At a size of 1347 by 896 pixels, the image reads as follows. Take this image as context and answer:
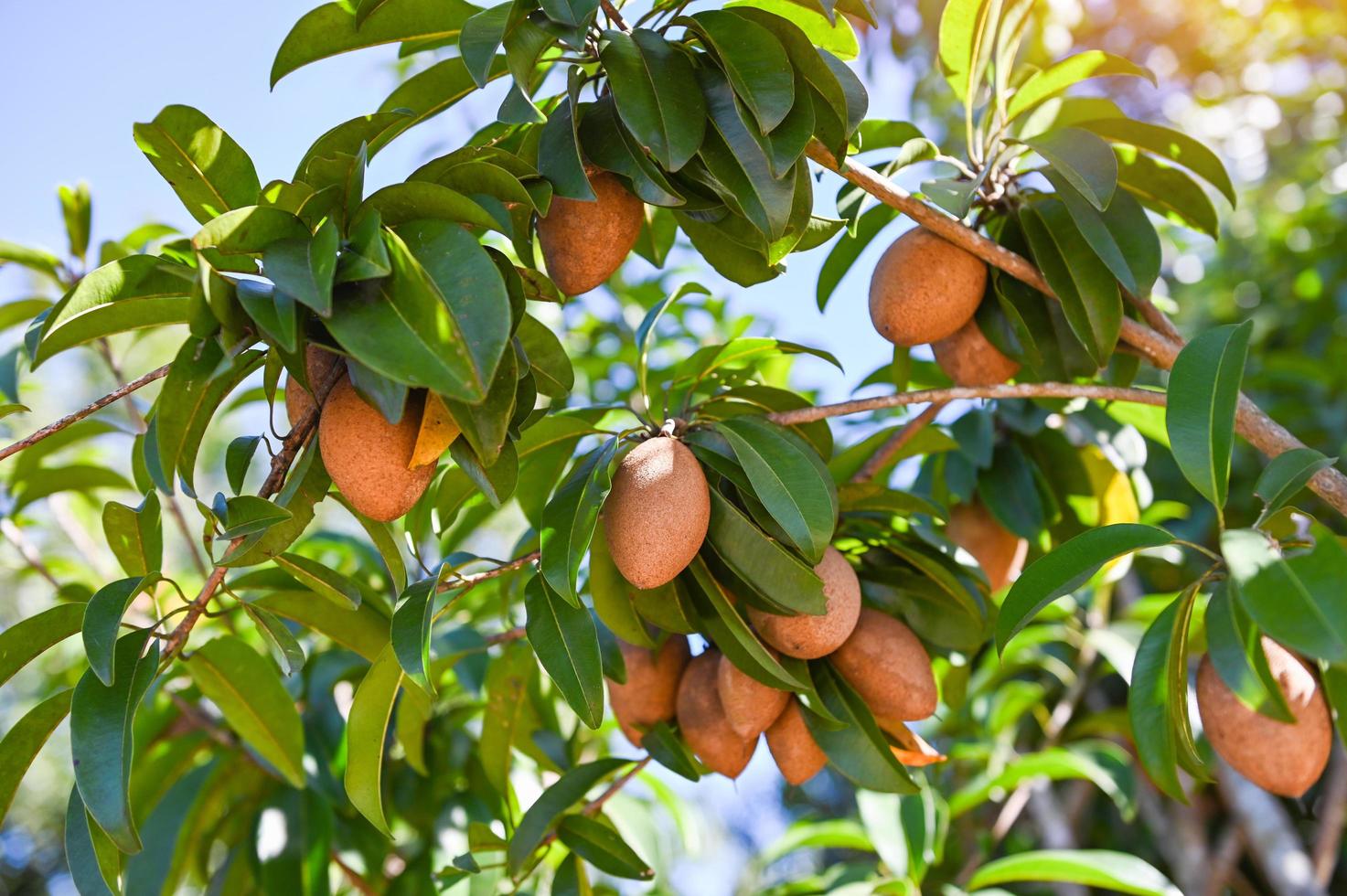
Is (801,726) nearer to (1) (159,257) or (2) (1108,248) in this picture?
(2) (1108,248)

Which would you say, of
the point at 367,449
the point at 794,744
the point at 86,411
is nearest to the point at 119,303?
the point at 86,411

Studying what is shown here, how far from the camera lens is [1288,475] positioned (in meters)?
1.05

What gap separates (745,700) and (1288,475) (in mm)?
593

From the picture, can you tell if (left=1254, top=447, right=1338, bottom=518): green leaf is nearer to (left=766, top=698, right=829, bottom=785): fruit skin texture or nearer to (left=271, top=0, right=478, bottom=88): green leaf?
(left=766, top=698, right=829, bottom=785): fruit skin texture

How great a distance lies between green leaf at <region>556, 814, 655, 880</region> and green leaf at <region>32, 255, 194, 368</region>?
0.82 metres

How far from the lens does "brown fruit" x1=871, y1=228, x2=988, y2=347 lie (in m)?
1.33

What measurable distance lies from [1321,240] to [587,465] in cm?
283

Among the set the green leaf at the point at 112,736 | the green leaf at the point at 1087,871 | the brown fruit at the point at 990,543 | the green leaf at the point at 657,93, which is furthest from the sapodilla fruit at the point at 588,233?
the green leaf at the point at 1087,871

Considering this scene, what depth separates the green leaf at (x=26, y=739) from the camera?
1163mm

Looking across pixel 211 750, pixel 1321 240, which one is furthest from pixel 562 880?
pixel 1321 240

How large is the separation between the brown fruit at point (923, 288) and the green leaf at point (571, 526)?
0.38 m

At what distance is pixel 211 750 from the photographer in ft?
6.77

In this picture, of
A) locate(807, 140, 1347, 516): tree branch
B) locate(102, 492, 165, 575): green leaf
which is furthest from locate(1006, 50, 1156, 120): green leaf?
locate(102, 492, 165, 575): green leaf

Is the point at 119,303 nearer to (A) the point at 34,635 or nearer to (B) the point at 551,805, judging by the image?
(A) the point at 34,635
